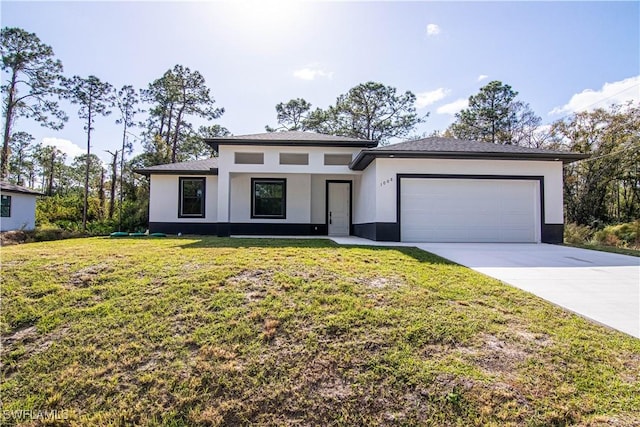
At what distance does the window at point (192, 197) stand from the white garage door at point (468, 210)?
869 cm

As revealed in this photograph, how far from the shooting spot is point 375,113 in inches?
967

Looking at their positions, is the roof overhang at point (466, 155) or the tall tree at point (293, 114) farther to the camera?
the tall tree at point (293, 114)

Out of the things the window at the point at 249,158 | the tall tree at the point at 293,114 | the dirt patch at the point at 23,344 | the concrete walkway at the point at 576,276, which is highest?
the tall tree at the point at 293,114

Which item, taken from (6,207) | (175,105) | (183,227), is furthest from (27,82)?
(183,227)

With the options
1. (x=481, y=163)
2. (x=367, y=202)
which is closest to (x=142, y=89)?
(x=367, y=202)

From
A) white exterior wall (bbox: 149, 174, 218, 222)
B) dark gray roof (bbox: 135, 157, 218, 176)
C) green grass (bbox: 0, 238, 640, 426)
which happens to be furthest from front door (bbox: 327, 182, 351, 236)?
green grass (bbox: 0, 238, 640, 426)

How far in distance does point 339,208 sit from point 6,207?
642 inches

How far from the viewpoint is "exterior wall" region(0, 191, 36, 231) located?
51.1 ft

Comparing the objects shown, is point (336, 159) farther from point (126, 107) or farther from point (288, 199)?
point (126, 107)

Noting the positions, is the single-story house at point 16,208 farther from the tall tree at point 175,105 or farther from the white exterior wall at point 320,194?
the white exterior wall at point 320,194

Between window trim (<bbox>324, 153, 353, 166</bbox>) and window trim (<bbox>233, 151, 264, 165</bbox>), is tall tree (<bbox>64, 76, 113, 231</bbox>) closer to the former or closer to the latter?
window trim (<bbox>233, 151, 264, 165</bbox>)

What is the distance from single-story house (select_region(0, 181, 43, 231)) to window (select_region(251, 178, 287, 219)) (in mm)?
11966

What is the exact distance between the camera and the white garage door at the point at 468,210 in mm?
10641

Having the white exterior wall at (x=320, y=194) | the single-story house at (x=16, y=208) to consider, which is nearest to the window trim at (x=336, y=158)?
the white exterior wall at (x=320, y=194)
